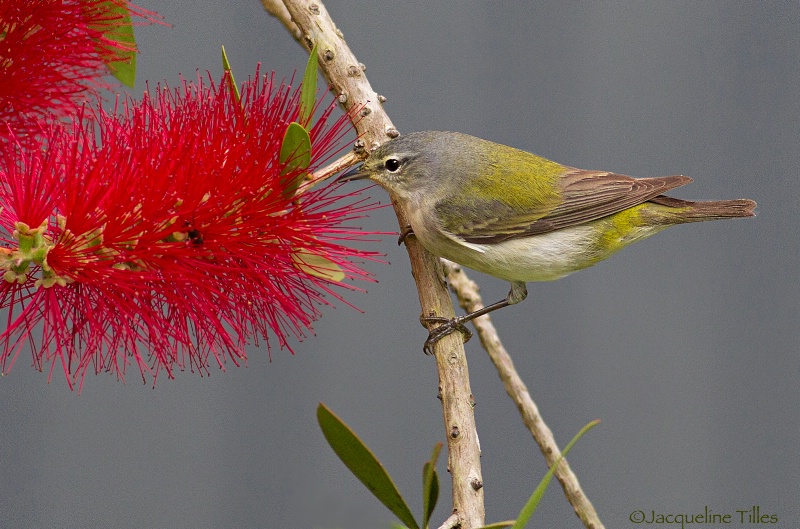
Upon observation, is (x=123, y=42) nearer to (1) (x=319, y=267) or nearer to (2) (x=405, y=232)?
(1) (x=319, y=267)

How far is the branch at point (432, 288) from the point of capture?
1002 millimetres

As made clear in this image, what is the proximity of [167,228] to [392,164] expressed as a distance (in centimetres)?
50

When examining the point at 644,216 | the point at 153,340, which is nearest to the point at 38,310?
the point at 153,340

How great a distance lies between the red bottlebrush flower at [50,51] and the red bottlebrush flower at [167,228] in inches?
2.6

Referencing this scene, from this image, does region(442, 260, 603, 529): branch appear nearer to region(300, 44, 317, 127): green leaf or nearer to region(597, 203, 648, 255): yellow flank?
region(597, 203, 648, 255): yellow flank

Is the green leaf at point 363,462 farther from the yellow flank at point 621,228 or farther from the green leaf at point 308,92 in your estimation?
the yellow flank at point 621,228

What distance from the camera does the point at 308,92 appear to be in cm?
99

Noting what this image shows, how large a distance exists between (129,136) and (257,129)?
0.15 metres

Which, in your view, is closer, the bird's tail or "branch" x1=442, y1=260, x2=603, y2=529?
"branch" x1=442, y1=260, x2=603, y2=529

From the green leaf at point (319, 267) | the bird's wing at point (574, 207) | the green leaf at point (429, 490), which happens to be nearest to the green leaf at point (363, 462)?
the green leaf at point (429, 490)

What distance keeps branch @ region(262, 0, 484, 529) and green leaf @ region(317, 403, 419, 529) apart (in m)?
0.09

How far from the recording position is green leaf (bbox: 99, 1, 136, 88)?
102 cm

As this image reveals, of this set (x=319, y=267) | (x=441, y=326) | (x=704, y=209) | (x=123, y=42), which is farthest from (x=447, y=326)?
(x=704, y=209)

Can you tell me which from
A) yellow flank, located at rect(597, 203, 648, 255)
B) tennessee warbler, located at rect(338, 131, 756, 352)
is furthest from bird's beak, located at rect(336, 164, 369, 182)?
yellow flank, located at rect(597, 203, 648, 255)
